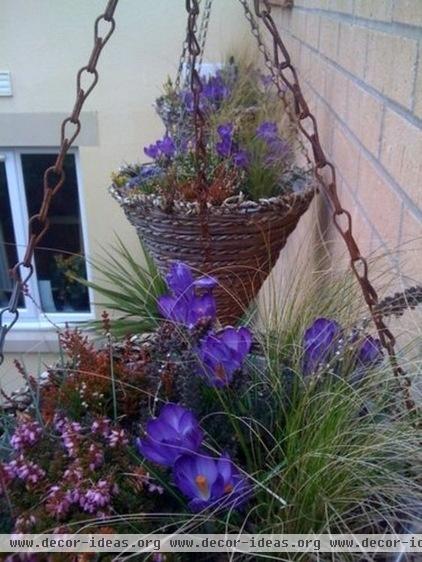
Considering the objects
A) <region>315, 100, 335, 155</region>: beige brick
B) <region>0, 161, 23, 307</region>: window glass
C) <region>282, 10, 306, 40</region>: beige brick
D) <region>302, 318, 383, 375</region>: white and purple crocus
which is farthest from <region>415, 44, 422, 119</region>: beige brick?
<region>0, 161, 23, 307</region>: window glass

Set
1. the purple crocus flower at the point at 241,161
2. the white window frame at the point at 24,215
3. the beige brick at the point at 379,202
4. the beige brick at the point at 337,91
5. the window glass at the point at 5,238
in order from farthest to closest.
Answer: the window glass at the point at 5,238 → the white window frame at the point at 24,215 → the purple crocus flower at the point at 241,161 → the beige brick at the point at 337,91 → the beige brick at the point at 379,202

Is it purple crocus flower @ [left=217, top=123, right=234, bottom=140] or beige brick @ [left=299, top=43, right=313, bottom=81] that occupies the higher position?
beige brick @ [left=299, top=43, right=313, bottom=81]

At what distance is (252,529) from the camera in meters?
0.60

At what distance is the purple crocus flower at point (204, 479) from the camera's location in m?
0.58

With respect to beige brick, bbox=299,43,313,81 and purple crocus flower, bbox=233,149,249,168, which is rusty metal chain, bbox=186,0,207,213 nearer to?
purple crocus flower, bbox=233,149,249,168

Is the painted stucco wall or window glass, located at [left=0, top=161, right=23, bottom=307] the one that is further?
window glass, located at [left=0, top=161, right=23, bottom=307]

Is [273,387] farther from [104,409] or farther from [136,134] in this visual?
[136,134]

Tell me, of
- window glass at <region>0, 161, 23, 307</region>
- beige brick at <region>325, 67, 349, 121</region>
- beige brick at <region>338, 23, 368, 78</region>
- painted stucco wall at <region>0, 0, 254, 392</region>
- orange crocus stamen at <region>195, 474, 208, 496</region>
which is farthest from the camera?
window glass at <region>0, 161, 23, 307</region>

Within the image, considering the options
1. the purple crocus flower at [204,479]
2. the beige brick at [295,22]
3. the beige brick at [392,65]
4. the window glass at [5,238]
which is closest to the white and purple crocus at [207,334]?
the purple crocus flower at [204,479]

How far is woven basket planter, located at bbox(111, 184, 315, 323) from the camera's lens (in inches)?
41.3

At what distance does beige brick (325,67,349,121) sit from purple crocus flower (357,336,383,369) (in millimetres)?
597

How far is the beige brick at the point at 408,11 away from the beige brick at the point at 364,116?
5.2 inches

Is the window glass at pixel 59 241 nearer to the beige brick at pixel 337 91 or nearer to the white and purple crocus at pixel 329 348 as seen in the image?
the beige brick at pixel 337 91

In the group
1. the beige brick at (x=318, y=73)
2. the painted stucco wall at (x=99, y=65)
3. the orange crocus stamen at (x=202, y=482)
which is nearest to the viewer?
the orange crocus stamen at (x=202, y=482)
